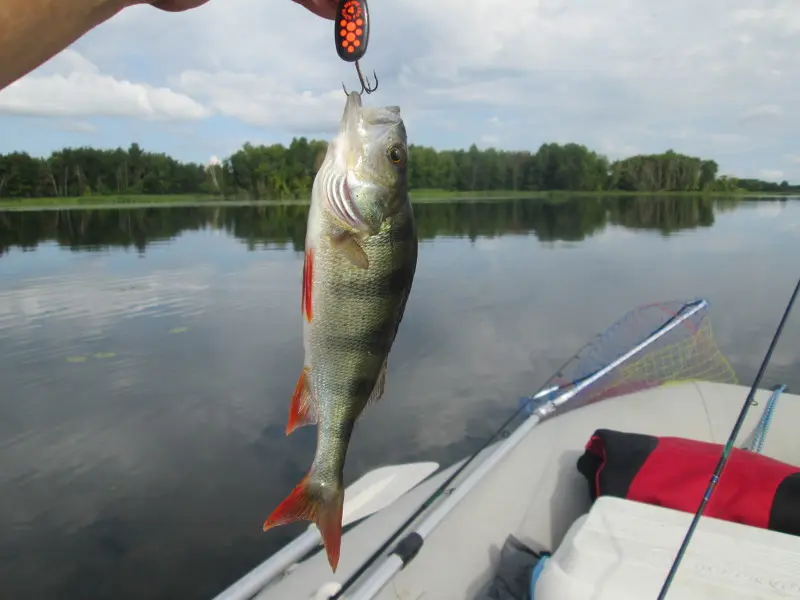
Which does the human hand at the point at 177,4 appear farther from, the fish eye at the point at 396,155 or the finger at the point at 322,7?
the fish eye at the point at 396,155

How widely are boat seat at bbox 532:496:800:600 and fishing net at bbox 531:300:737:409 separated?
2.63m

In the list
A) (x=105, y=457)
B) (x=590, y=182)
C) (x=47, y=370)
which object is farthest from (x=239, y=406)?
(x=590, y=182)

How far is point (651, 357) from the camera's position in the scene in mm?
5750

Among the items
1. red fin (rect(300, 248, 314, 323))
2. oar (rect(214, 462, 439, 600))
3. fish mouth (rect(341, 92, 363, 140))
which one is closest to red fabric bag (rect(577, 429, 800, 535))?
oar (rect(214, 462, 439, 600))

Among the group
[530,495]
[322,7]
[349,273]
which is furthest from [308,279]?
[530,495]

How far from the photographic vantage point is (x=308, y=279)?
1.54m

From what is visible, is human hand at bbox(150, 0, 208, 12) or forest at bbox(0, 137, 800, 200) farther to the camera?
forest at bbox(0, 137, 800, 200)

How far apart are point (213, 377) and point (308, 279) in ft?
28.1

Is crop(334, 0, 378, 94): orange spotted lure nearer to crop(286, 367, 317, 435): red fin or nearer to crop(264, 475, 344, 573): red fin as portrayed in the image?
crop(286, 367, 317, 435): red fin

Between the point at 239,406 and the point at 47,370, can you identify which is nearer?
the point at 239,406

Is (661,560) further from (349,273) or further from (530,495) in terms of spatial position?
(349,273)

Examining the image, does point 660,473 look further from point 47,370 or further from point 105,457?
point 47,370

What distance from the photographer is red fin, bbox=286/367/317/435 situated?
1668mm

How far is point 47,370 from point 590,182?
72.5 meters
